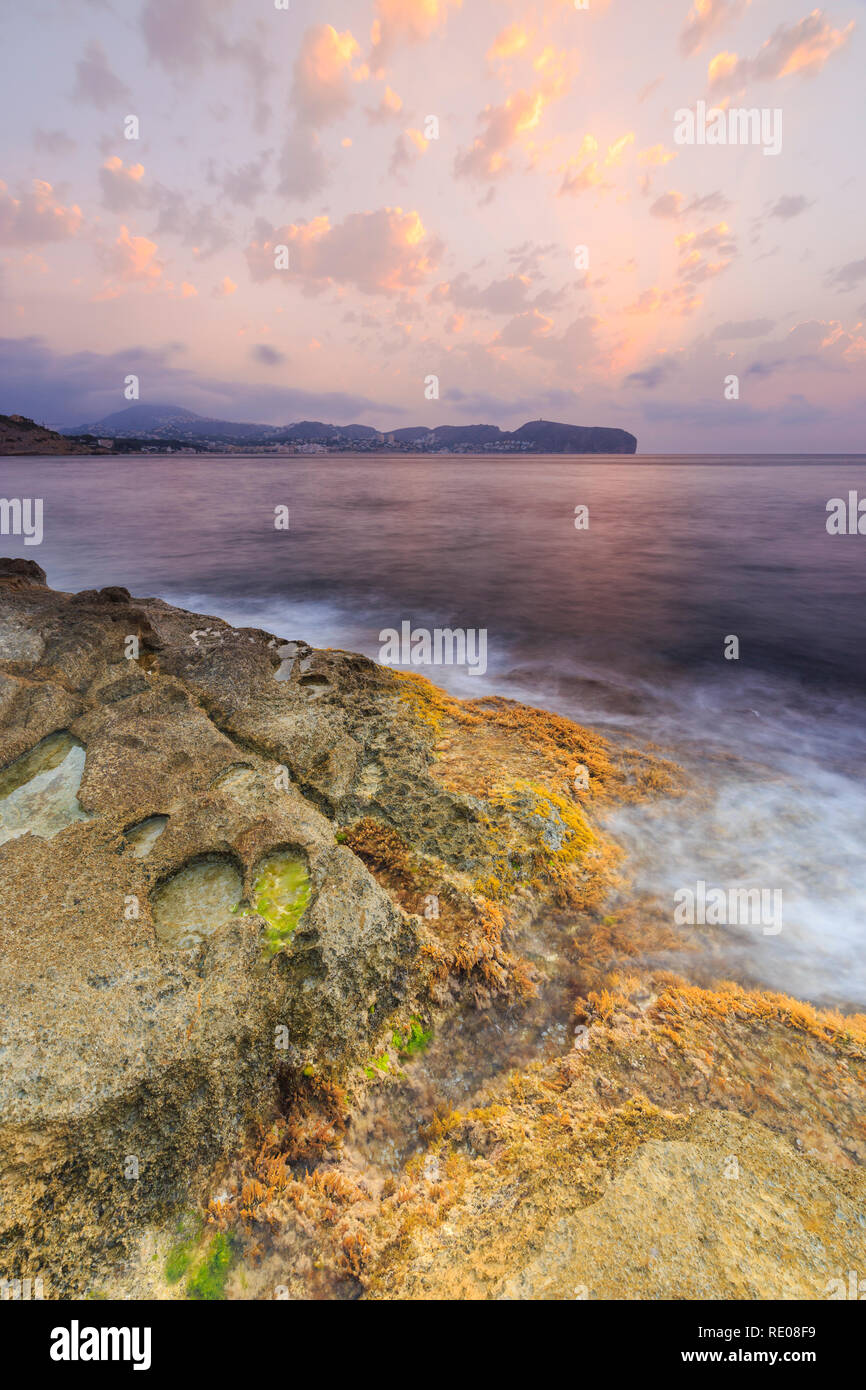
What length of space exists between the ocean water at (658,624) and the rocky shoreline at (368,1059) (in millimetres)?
1447

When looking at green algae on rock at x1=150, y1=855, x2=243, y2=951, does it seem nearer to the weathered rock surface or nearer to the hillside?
the weathered rock surface

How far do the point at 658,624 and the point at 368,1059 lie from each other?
15844 millimetres

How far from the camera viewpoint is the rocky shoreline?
10.0 feet

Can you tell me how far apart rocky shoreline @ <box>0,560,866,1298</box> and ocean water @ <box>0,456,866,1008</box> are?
1.45m

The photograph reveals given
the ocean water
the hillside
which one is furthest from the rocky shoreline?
the hillside

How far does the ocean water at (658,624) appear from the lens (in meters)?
6.64

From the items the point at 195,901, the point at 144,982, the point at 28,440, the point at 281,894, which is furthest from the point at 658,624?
A: the point at 28,440

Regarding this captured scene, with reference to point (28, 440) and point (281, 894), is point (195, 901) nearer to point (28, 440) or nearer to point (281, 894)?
point (281, 894)

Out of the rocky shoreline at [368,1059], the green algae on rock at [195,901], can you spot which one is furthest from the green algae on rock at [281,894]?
the green algae on rock at [195,901]

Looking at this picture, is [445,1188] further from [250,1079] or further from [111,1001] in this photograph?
[111,1001]

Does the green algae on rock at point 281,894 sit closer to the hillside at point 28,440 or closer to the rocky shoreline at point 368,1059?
the rocky shoreline at point 368,1059

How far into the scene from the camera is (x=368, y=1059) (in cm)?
404

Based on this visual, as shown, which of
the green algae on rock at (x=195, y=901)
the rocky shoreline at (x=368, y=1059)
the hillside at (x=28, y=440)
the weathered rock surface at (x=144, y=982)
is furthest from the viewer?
the hillside at (x=28, y=440)
